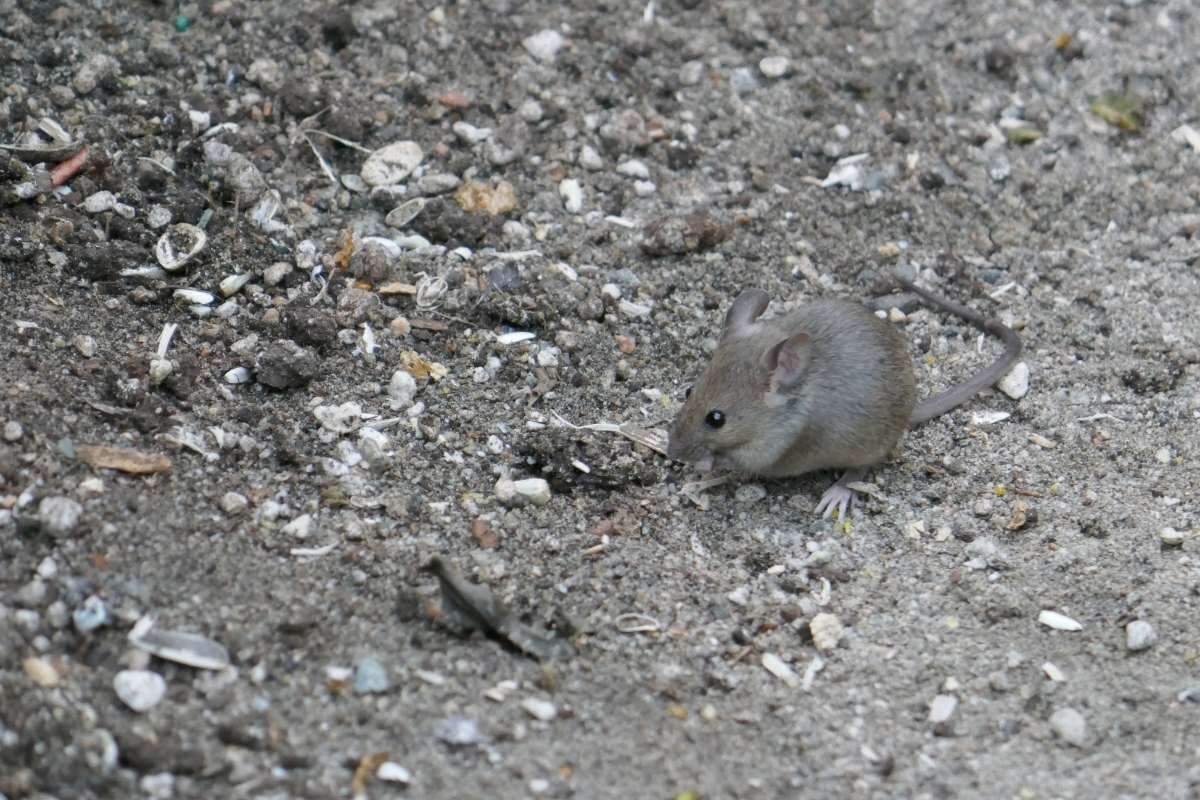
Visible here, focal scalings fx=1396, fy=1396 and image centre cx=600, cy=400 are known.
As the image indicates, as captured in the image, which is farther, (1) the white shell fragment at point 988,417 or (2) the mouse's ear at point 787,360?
(1) the white shell fragment at point 988,417

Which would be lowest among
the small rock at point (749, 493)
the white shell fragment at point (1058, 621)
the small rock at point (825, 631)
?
the small rock at point (749, 493)

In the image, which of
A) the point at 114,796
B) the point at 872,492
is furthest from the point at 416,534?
the point at 872,492

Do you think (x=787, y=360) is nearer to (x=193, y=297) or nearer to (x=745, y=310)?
(x=745, y=310)

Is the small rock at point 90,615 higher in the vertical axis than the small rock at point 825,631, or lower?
higher

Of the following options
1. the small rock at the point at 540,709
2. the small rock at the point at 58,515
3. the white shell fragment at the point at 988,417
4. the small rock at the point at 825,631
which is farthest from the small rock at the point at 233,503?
the white shell fragment at the point at 988,417

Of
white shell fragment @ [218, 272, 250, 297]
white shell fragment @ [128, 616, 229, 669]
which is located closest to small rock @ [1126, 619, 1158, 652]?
white shell fragment @ [128, 616, 229, 669]

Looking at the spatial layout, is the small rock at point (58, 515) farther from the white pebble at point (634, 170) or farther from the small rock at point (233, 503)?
the white pebble at point (634, 170)

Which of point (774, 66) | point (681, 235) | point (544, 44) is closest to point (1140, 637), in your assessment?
point (681, 235)
